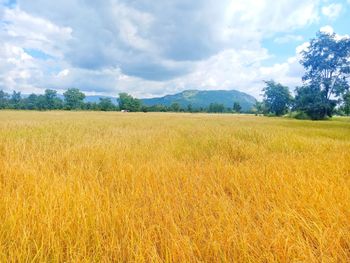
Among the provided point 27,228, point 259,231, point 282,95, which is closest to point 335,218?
point 259,231

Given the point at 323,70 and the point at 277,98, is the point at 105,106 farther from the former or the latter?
the point at 323,70

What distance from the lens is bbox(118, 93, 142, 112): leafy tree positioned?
120 m

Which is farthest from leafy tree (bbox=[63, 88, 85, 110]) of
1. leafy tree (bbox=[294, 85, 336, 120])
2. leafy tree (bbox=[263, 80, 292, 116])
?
leafy tree (bbox=[294, 85, 336, 120])

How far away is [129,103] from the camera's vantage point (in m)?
121

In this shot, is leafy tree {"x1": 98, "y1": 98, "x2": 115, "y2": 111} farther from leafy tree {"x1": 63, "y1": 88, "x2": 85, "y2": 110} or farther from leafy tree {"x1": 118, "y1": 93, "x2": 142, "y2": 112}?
leafy tree {"x1": 63, "y1": 88, "x2": 85, "y2": 110}

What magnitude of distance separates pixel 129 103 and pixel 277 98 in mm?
77311

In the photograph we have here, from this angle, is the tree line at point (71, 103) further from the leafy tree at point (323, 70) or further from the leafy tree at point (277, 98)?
the leafy tree at point (323, 70)

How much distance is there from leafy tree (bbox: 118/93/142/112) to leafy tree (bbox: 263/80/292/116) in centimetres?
7080

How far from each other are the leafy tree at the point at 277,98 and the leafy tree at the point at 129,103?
70795 millimetres

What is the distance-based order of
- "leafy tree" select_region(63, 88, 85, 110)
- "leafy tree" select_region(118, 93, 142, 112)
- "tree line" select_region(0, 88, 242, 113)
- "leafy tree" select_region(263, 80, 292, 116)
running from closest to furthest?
"leafy tree" select_region(263, 80, 292, 116)
"tree line" select_region(0, 88, 242, 113)
"leafy tree" select_region(63, 88, 85, 110)
"leafy tree" select_region(118, 93, 142, 112)

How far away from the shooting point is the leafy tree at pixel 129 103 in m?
120

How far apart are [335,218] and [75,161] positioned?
454cm

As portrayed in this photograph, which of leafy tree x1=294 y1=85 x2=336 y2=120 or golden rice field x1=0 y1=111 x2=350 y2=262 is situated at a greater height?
leafy tree x1=294 y1=85 x2=336 y2=120

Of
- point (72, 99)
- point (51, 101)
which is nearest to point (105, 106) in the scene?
point (72, 99)
